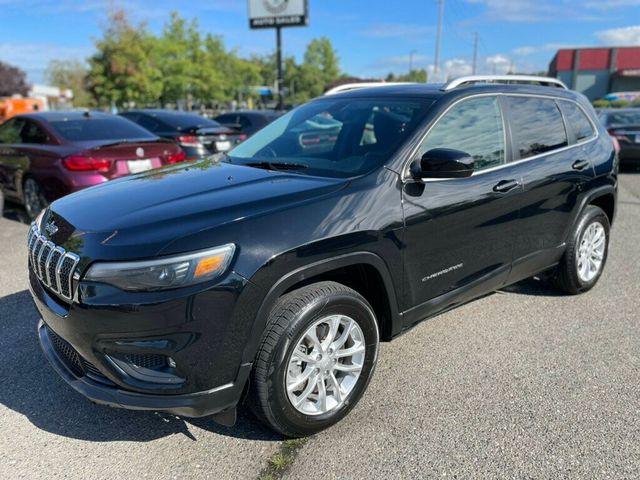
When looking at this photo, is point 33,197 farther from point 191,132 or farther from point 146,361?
point 146,361

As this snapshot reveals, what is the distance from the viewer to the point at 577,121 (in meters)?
4.39

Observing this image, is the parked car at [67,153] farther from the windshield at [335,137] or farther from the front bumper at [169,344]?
the front bumper at [169,344]

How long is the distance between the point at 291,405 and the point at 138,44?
1284 inches

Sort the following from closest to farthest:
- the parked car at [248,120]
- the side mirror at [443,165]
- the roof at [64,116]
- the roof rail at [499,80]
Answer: the side mirror at [443,165] < the roof rail at [499,80] < the roof at [64,116] < the parked car at [248,120]

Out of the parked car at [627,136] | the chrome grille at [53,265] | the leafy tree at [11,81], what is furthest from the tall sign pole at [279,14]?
the leafy tree at [11,81]

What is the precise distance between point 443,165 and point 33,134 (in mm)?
6278

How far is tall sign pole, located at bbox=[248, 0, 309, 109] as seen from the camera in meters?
21.1

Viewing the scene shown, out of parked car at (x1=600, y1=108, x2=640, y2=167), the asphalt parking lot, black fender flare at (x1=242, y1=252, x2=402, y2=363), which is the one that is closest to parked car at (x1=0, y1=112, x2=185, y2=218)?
the asphalt parking lot

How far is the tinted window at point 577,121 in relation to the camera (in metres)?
4.30

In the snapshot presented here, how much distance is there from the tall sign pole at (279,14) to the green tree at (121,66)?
1180 centimetres

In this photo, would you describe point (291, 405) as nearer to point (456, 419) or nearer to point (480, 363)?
point (456, 419)

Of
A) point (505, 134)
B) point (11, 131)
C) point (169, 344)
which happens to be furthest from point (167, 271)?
point (11, 131)

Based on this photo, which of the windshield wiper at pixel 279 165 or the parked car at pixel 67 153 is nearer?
the windshield wiper at pixel 279 165

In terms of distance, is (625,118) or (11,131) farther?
(625,118)
